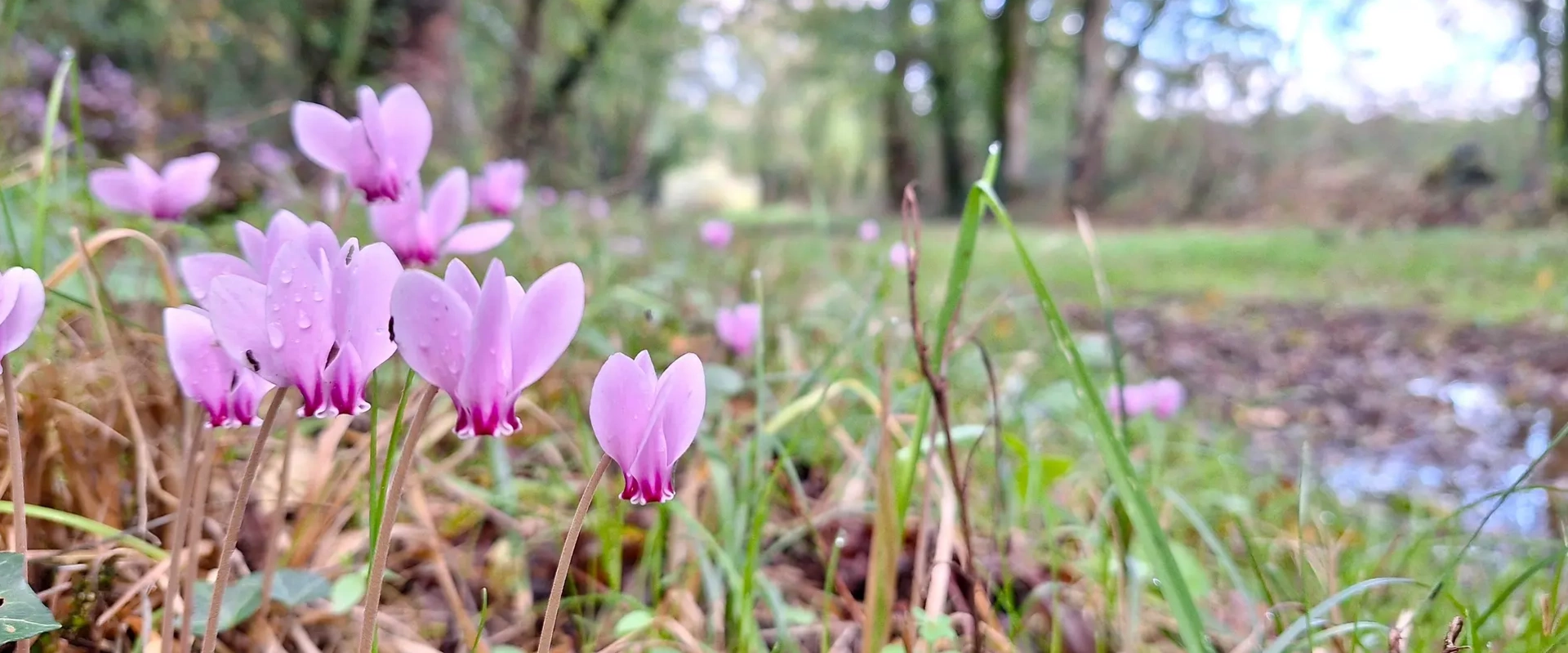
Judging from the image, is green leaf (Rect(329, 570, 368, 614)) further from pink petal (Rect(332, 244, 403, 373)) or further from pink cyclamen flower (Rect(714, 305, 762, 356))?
pink cyclamen flower (Rect(714, 305, 762, 356))

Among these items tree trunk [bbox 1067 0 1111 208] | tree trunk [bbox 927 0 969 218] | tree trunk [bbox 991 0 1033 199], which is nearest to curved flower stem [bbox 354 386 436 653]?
tree trunk [bbox 1067 0 1111 208]

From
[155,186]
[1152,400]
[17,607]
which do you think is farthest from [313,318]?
[1152,400]

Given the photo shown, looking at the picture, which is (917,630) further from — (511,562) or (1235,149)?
(1235,149)

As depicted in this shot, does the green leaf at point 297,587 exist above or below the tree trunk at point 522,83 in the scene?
below

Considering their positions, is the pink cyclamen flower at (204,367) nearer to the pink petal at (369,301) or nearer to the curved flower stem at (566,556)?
the pink petal at (369,301)

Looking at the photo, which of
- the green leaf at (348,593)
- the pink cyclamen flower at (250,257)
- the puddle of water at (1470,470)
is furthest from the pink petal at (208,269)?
the puddle of water at (1470,470)

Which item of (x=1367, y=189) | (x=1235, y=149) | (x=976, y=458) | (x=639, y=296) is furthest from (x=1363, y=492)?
(x=1235, y=149)
